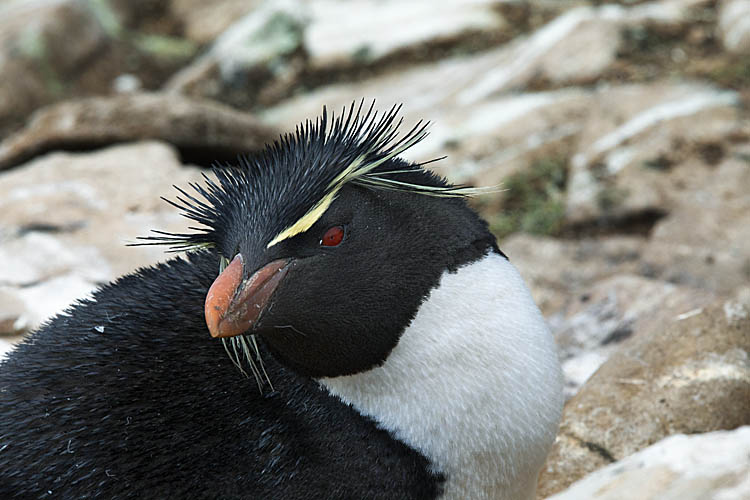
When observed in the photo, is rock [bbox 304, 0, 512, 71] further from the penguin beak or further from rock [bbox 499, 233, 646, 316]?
the penguin beak

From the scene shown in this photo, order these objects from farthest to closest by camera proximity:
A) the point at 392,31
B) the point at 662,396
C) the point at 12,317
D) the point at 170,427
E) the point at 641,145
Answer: the point at 392,31, the point at 641,145, the point at 12,317, the point at 662,396, the point at 170,427

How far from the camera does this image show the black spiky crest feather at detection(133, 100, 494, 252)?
2.34 m

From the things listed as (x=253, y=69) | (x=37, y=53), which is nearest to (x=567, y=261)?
(x=253, y=69)

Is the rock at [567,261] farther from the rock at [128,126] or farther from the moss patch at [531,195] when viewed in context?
the rock at [128,126]

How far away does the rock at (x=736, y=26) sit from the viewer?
21.7ft

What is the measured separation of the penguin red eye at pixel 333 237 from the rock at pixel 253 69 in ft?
22.0

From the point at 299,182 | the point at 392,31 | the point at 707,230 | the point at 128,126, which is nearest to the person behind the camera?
the point at 299,182

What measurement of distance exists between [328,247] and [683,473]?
1144mm

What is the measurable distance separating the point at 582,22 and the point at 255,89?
362 centimetres

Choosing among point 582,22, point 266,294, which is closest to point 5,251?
point 266,294

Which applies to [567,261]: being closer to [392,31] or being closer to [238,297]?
[238,297]

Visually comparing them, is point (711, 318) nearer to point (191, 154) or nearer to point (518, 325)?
point (518, 325)

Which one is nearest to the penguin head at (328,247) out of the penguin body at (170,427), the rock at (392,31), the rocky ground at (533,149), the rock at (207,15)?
the penguin body at (170,427)

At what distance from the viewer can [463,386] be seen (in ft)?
8.41
